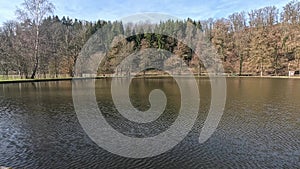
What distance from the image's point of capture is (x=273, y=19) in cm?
4978

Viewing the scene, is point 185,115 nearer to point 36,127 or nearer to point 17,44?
point 36,127

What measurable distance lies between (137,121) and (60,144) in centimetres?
399

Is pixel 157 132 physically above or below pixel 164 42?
below

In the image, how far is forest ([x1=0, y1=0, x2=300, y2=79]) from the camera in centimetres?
3544

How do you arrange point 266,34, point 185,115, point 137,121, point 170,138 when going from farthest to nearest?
point 266,34, point 185,115, point 137,121, point 170,138

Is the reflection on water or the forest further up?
the forest

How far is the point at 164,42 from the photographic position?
60.6 meters

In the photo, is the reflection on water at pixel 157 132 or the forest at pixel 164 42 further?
the forest at pixel 164 42

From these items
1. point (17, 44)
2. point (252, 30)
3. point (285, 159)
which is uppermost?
point (252, 30)

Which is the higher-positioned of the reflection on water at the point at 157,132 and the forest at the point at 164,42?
the forest at the point at 164,42

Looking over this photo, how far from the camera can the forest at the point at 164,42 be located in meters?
35.4

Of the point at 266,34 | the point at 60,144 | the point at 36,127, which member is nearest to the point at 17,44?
the point at 36,127

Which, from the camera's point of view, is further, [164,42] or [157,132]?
[164,42]

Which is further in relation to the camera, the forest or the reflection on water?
the forest
